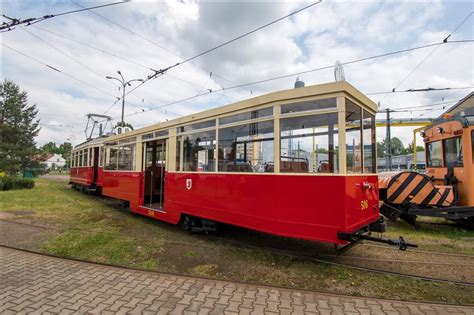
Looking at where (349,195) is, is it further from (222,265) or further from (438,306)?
(222,265)

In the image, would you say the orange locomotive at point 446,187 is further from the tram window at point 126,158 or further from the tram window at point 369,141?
the tram window at point 126,158

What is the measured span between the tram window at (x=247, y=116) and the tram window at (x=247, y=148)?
5.2 inches

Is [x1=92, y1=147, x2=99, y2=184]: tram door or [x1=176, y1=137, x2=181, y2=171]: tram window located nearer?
[x1=176, y1=137, x2=181, y2=171]: tram window

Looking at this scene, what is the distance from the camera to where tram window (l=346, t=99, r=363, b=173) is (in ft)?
14.3

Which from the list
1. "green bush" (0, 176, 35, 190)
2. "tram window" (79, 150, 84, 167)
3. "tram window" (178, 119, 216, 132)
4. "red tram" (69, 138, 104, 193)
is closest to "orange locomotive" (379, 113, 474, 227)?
"tram window" (178, 119, 216, 132)

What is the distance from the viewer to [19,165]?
2448cm

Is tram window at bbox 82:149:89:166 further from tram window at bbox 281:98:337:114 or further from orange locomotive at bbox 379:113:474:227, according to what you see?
orange locomotive at bbox 379:113:474:227

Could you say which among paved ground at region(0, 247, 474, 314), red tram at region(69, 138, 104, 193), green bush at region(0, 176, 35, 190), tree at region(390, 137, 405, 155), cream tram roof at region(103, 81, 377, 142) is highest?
tree at region(390, 137, 405, 155)

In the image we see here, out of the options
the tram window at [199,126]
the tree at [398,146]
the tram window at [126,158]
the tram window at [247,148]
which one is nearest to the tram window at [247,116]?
the tram window at [247,148]

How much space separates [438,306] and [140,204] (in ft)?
23.9

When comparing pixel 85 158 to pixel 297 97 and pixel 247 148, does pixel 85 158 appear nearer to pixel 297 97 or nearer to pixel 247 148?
pixel 247 148

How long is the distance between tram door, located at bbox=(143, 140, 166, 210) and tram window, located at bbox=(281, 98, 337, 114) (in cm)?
484

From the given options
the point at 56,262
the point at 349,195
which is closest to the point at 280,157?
the point at 349,195

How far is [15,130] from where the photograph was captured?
24.9 meters
